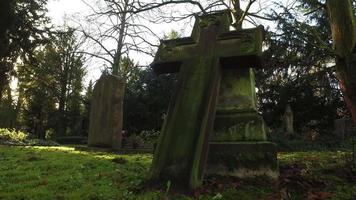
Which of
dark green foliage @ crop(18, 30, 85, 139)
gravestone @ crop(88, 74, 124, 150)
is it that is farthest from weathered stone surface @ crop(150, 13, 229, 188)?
dark green foliage @ crop(18, 30, 85, 139)

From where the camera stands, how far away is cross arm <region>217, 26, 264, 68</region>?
5457 mm

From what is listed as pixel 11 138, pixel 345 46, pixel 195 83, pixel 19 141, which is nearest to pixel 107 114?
pixel 195 83

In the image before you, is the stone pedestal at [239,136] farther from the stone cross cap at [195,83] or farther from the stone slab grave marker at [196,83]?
the stone cross cap at [195,83]

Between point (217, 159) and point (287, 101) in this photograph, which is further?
point (287, 101)

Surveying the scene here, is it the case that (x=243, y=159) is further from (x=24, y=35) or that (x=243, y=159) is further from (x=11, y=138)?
(x=24, y=35)

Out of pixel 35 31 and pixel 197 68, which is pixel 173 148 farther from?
pixel 35 31

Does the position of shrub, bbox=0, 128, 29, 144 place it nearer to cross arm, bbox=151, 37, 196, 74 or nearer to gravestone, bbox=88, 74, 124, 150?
gravestone, bbox=88, 74, 124, 150

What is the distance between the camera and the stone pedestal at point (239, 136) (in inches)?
198

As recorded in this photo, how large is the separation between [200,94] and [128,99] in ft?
76.2

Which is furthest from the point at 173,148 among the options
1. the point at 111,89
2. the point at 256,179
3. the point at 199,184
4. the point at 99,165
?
the point at 111,89

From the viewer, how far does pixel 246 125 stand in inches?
213

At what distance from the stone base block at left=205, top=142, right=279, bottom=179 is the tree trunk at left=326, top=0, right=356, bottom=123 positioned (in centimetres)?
162

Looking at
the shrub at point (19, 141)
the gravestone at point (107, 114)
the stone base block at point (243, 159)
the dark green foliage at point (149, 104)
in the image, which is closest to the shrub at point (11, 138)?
the shrub at point (19, 141)

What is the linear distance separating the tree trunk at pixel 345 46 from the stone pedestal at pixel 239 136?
1.38 meters
